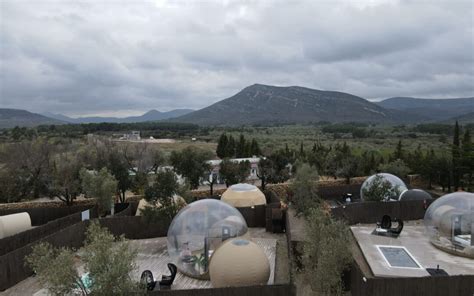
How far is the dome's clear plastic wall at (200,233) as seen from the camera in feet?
49.9

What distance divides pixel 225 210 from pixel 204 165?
16675 millimetres

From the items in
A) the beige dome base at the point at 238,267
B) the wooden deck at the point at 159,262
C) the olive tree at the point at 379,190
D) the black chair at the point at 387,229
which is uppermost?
the olive tree at the point at 379,190

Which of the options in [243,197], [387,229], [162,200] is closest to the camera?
[387,229]

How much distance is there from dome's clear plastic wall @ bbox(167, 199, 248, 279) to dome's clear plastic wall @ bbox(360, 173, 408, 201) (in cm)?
1198

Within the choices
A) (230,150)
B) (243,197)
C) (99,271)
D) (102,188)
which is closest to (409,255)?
(243,197)

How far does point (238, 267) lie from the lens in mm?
12766

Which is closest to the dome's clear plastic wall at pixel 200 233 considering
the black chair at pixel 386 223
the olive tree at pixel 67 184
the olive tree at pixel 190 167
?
the black chair at pixel 386 223

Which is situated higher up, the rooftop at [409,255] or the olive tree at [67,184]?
the olive tree at [67,184]

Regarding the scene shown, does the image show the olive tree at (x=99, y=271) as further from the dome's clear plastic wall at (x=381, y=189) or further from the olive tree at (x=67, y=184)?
the olive tree at (x=67, y=184)

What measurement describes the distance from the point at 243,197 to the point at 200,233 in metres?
9.28

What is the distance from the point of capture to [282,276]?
15.4 metres

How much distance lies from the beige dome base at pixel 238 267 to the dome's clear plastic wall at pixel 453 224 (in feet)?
31.5

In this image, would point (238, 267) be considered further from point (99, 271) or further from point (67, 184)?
point (67, 184)

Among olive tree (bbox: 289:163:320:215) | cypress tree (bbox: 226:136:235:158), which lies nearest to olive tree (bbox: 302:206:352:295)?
olive tree (bbox: 289:163:320:215)
